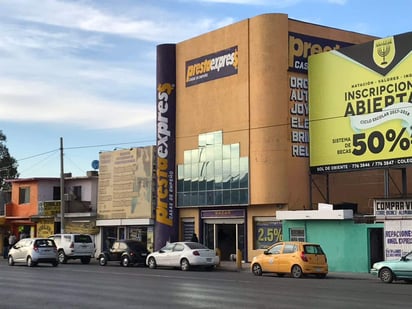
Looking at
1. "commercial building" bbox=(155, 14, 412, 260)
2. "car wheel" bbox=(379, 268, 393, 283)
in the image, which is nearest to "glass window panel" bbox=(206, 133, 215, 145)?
"commercial building" bbox=(155, 14, 412, 260)

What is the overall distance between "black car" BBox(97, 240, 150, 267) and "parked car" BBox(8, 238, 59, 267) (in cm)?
307

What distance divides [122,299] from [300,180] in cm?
2118

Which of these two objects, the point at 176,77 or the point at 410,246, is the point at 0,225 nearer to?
the point at 176,77

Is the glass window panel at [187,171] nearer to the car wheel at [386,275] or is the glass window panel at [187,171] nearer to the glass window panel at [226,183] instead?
the glass window panel at [226,183]

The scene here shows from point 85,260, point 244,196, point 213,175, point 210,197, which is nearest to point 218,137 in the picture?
point 213,175

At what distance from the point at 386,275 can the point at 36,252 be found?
18897mm

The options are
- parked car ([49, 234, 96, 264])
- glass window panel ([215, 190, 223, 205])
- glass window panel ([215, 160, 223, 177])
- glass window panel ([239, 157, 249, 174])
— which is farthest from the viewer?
parked car ([49, 234, 96, 264])

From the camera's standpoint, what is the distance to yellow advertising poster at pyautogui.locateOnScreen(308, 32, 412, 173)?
31.5 metres

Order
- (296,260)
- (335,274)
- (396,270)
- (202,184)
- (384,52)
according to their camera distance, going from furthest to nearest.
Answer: (202,184), (384,52), (335,274), (296,260), (396,270)

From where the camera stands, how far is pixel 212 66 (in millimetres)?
39844

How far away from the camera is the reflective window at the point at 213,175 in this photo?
3747 cm

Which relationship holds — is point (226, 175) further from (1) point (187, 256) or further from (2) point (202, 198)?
(1) point (187, 256)

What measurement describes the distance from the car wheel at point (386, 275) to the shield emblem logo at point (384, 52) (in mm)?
12271

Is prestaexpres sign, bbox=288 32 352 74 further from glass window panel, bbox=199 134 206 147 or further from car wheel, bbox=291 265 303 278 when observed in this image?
car wheel, bbox=291 265 303 278
